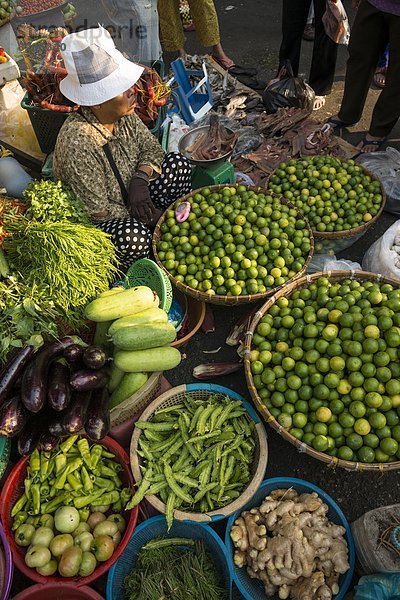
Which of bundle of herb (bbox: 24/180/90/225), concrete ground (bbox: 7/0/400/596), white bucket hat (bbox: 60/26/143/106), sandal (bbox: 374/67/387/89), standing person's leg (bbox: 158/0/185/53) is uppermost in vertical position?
white bucket hat (bbox: 60/26/143/106)

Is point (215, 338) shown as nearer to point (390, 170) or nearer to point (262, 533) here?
point (262, 533)

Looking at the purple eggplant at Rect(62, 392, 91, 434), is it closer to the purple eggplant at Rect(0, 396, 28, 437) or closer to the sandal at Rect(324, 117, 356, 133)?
the purple eggplant at Rect(0, 396, 28, 437)

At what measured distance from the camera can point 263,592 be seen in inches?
95.9

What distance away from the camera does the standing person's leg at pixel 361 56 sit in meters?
4.30

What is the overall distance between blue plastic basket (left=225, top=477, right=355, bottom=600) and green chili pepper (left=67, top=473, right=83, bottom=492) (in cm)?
88

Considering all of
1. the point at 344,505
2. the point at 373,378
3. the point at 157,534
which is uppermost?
the point at 373,378

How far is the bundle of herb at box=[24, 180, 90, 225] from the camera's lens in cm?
301

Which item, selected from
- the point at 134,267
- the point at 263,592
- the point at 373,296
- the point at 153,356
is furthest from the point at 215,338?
the point at 263,592

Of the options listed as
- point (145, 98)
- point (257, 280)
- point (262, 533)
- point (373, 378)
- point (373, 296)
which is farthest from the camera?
point (145, 98)

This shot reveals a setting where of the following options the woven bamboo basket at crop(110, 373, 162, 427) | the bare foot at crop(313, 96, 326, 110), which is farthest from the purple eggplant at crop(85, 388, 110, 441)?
the bare foot at crop(313, 96, 326, 110)

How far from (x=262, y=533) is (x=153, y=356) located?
1160 millimetres

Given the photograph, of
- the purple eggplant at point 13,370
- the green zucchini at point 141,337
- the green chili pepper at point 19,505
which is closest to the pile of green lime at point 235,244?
the green zucchini at point 141,337

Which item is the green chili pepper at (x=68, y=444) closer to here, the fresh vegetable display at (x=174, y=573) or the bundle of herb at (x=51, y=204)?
the fresh vegetable display at (x=174, y=573)

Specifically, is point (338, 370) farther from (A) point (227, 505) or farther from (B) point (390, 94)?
(B) point (390, 94)
